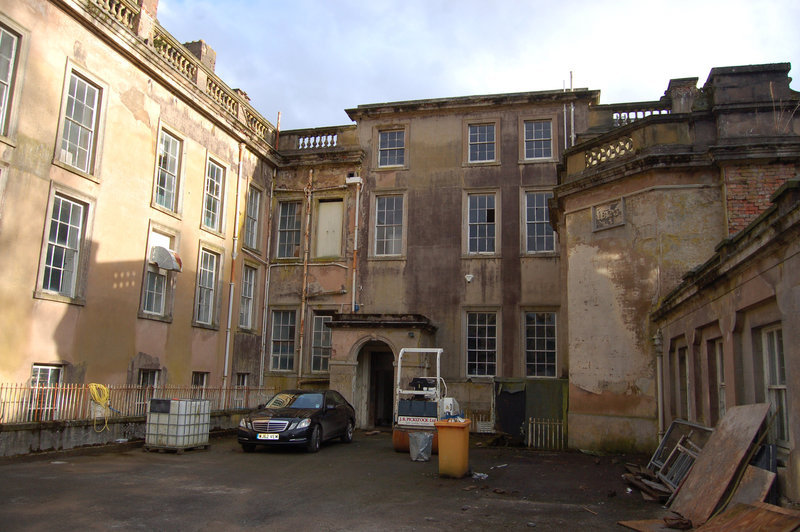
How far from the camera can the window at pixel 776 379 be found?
7.50 metres

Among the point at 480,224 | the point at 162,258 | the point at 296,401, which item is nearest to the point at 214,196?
the point at 162,258

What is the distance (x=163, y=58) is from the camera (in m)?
18.5

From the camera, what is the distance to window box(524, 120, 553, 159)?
2272 cm

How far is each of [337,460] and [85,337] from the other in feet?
24.4

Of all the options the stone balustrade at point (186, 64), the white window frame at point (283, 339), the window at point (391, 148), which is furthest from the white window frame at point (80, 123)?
the window at point (391, 148)

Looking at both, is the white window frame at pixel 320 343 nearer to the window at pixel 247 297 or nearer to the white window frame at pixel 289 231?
the window at pixel 247 297

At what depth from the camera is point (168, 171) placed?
19.2 m

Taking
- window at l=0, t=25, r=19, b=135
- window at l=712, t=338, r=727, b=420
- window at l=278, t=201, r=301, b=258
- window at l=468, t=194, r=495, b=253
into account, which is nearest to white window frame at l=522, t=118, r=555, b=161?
window at l=468, t=194, r=495, b=253

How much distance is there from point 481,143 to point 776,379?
16.9m

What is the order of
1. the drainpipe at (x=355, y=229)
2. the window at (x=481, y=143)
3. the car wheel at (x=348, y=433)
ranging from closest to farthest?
the car wheel at (x=348, y=433)
the drainpipe at (x=355, y=229)
the window at (x=481, y=143)

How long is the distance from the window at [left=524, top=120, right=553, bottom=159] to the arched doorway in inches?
351

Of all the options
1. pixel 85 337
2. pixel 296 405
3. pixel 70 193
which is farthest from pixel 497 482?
pixel 70 193

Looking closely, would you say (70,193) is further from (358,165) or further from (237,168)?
(358,165)

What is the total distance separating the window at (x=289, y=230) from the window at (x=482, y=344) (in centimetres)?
761
